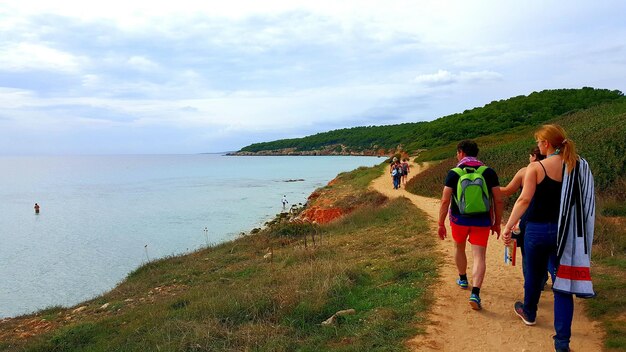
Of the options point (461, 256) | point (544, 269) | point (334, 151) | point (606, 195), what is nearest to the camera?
point (544, 269)

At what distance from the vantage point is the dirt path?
14.7 ft

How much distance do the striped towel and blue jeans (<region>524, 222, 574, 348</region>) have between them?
0.45ft

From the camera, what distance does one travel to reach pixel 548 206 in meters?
4.12

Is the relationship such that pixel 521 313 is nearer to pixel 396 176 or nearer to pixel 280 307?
pixel 280 307

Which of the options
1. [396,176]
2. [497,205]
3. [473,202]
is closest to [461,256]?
[497,205]

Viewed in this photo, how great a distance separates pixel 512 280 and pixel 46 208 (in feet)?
130

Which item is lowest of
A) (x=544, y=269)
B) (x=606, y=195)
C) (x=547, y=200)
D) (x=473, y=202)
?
(x=606, y=195)

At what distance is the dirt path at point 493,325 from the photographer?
4.48 metres

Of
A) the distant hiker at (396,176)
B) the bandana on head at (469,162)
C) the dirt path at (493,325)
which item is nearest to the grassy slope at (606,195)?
the dirt path at (493,325)

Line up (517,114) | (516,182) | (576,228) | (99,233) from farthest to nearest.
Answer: (517,114) → (99,233) → (516,182) → (576,228)

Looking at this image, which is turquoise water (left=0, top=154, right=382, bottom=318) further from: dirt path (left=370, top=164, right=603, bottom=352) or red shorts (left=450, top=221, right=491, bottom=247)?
red shorts (left=450, top=221, right=491, bottom=247)

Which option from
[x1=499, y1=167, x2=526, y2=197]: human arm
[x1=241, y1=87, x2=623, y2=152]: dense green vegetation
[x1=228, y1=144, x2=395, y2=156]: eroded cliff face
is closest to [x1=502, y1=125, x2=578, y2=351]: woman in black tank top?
[x1=499, y1=167, x2=526, y2=197]: human arm

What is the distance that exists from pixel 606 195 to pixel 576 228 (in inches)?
391

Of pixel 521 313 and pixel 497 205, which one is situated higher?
pixel 497 205
